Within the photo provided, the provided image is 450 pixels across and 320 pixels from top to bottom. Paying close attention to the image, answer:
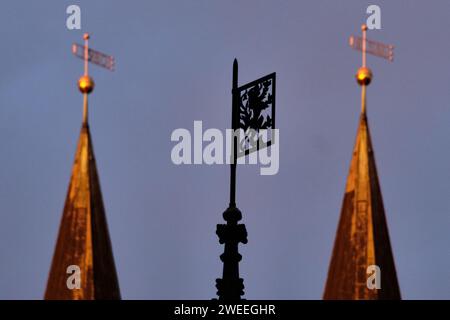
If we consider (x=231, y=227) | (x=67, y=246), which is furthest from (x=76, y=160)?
(x=231, y=227)

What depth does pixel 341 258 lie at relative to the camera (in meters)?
100

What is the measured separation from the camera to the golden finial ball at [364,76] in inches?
3996

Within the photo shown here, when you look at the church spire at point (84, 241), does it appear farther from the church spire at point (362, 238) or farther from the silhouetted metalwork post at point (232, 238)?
the silhouetted metalwork post at point (232, 238)

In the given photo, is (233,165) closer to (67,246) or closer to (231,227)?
(231,227)

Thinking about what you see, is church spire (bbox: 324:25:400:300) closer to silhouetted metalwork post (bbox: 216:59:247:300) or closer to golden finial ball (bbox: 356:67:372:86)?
golden finial ball (bbox: 356:67:372:86)

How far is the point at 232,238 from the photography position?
95.3 meters

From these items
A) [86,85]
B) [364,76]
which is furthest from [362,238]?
[86,85]

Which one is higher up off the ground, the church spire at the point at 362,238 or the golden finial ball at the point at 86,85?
the golden finial ball at the point at 86,85

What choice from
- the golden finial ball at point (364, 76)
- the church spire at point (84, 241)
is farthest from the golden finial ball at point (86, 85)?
the golden finial ball at point (364, 76)

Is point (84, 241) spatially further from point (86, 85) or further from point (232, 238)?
point (232, 238)

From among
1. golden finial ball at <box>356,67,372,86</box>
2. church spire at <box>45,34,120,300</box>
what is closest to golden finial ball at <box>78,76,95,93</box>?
church spire at <box>45,34,120,300</box>

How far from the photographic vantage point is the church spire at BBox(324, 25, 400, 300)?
100188 millimetres

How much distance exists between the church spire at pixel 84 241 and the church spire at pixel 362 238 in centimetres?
483
